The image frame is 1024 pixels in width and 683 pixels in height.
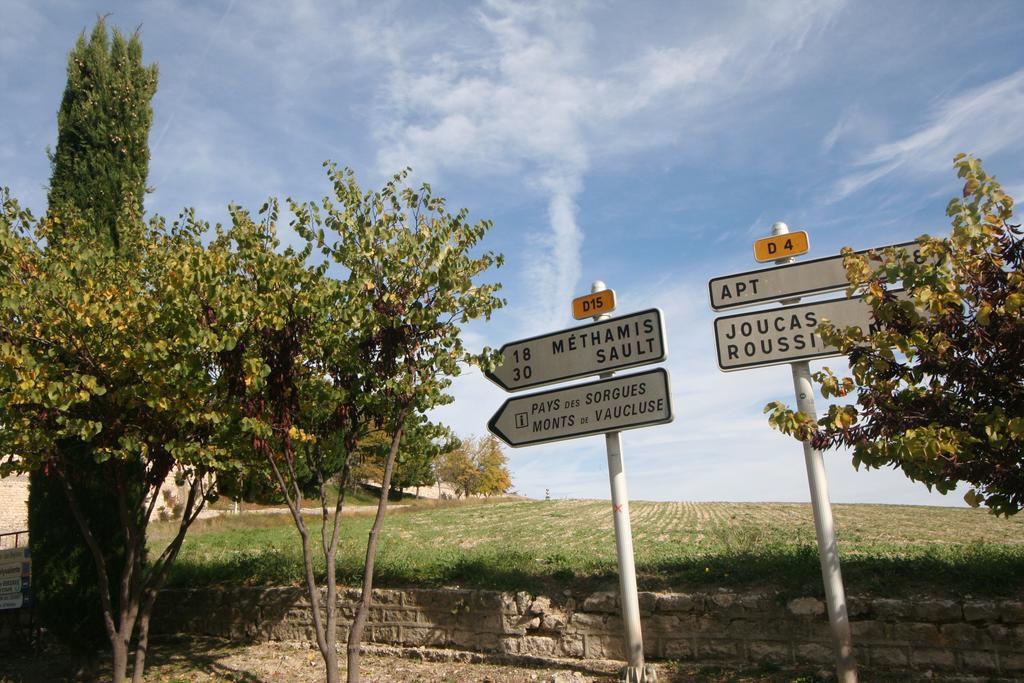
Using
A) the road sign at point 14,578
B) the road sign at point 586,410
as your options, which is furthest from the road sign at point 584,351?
the road sign at point 14,578

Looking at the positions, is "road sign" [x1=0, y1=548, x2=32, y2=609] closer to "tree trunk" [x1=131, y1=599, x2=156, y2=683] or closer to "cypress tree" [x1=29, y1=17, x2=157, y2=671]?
"cypress tree" [x1=29, y1=17, x2=157, y2=671]

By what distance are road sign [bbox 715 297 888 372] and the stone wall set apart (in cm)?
230

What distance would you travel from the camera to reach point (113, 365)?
7172 millimetres

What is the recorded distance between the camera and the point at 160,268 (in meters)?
8.40

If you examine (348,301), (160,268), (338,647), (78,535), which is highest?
(160,268)

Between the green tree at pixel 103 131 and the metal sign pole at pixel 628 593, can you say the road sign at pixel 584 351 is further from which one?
the green tree at pixel 103 131

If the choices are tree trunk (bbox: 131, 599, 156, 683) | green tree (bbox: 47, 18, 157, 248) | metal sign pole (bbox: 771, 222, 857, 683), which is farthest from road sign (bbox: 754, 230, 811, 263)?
green tree (bbox: 47, 18, 157, 248)

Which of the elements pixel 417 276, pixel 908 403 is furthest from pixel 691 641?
pixel 417 276

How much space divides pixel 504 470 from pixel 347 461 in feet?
155

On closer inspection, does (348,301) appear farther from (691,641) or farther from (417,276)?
(691,641)

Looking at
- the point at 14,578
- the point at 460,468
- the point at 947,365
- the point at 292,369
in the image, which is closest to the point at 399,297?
the point at 292,369

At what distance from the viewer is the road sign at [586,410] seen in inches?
250

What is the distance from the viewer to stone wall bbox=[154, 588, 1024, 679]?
5.86 metres

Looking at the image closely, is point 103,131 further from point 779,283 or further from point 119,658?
point 779,283
